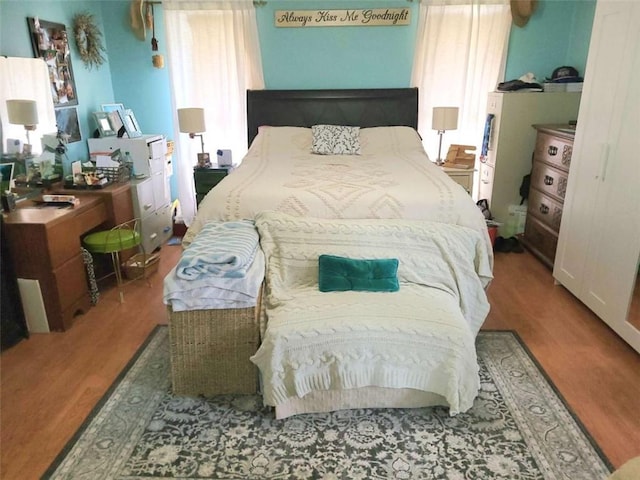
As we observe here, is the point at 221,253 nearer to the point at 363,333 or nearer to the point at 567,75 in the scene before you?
the point at 363,333

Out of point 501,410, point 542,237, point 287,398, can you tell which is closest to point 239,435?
point 287,398

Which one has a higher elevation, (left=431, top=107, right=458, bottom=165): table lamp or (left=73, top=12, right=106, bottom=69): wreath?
(left=73, top=12, right=106, bottom=69): wreath

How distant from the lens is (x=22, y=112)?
2.82 meters

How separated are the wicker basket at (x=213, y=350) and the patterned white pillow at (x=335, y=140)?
210 centimetres

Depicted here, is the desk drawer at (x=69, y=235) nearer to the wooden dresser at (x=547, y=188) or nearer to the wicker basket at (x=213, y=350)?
the wicker basket at (x=213, y=350)

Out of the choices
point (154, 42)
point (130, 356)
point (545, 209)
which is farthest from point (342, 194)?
point (154, 42)

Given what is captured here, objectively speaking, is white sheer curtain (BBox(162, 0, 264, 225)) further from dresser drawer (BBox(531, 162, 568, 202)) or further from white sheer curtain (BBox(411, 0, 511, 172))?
dresser drawer (BBox(531, 162, 568, 202))

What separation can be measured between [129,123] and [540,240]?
356cm

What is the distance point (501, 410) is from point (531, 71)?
10.8ft

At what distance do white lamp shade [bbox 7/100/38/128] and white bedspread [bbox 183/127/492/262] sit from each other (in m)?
1.23

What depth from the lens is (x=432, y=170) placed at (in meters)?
3.19

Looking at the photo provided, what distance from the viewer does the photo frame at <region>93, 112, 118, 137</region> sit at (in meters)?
3.80

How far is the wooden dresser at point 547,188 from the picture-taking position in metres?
3.31

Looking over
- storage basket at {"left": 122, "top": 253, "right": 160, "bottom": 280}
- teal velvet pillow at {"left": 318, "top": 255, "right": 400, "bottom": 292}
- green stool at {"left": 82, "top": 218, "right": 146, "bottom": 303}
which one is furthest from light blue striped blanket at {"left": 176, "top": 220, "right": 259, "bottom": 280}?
storage basket at {"left": 122, "top": 253, "right": 160, "bottom": 280}
